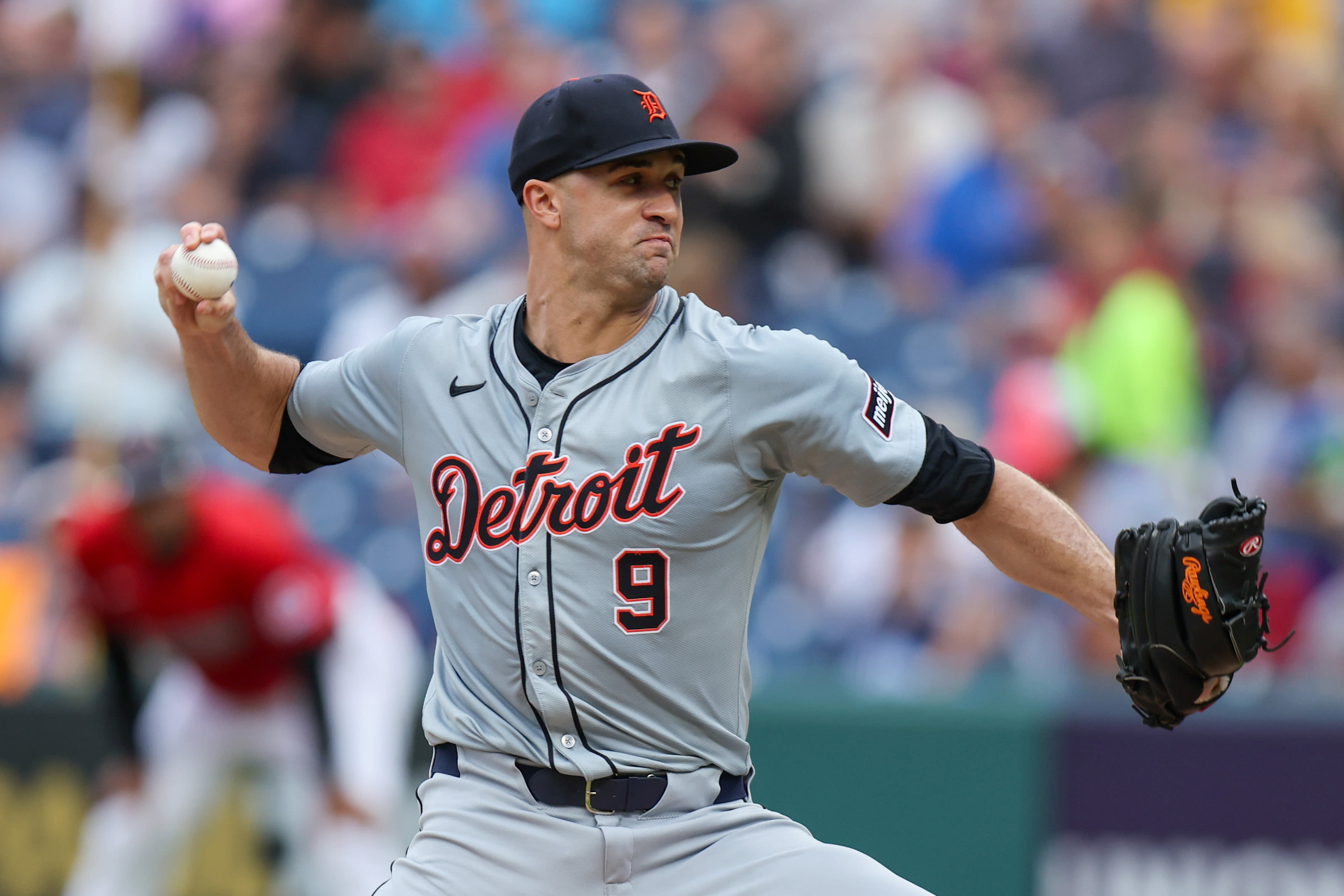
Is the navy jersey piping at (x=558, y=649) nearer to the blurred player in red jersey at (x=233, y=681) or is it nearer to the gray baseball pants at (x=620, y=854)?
the gray baseball pants at (x=620, y=854)

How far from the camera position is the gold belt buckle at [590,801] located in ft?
11.3

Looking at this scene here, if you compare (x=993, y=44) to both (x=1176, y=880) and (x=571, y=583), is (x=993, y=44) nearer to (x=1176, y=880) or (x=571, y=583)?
(x=1176, y=880)

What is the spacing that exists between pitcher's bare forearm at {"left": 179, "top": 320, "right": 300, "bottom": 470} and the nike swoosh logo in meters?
0.45

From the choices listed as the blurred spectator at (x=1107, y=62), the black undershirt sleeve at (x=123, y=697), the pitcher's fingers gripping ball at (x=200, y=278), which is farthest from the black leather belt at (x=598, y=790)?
the blurred spectator at (x=1107, y=62)

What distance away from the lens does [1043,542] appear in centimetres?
348

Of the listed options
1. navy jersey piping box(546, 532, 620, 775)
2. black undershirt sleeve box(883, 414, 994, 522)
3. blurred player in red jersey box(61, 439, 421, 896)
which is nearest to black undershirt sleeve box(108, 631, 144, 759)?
blurred player in red jersey box(61, 439, 421, 896)

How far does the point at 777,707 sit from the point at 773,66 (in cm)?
374

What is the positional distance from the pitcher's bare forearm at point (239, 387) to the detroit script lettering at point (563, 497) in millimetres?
560

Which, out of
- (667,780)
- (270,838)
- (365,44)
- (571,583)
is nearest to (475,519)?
(571,583)

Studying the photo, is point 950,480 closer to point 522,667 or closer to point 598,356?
point 598,356

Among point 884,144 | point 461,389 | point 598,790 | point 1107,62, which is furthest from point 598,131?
point 1107,62

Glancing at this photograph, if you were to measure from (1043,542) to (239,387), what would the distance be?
5.60 feet

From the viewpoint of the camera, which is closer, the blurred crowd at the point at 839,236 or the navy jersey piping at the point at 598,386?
the navy jersey piping at the point at 598,386

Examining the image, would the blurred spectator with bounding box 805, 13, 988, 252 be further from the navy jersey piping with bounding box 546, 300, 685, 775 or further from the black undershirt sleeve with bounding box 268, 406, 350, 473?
the navy jersey piping with bounding box 546, 300, 685, 775
